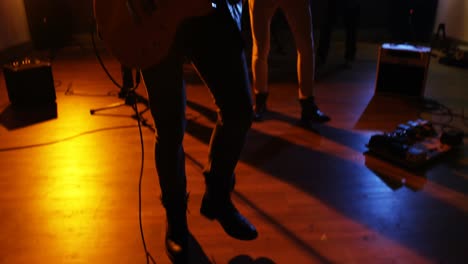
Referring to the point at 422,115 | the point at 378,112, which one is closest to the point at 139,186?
the point at 378,112

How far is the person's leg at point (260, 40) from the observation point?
1896mm

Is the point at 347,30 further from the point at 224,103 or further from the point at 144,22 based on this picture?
the point at 144,22

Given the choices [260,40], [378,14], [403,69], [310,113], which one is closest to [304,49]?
[260,40]

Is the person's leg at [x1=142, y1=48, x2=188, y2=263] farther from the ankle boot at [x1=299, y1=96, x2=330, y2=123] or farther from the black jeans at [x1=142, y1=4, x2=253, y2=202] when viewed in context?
the ankle boot at [x1=299, y1=96, x2=330, y2=123]

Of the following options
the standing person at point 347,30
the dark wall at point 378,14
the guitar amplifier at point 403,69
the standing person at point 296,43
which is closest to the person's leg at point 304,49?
the standing person at point 296,43

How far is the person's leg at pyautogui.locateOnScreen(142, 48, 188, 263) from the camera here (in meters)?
0.93

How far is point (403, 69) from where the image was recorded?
7.83 ft

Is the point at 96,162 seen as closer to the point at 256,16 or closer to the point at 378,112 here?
the point at 256,16

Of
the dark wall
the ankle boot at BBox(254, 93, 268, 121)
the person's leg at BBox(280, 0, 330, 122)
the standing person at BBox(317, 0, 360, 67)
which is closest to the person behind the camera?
the person's leg at BBox(280, 0, 330, 122)

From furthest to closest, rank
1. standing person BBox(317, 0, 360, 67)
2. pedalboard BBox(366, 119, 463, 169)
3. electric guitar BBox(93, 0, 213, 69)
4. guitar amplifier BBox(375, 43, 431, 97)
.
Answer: standing person BBox(317, 0, 360, 67)
guitar amplifier BBox(375, 43, 431, 97)
pedalboard BBox(366, 119, 463, 169)
electric guitar BBox(93, 0, 213, 69)

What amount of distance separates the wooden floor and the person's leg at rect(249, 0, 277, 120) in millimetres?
158

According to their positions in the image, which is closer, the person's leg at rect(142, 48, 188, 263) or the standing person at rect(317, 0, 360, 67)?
the person's leg at rect(142, 48, 188, 263)

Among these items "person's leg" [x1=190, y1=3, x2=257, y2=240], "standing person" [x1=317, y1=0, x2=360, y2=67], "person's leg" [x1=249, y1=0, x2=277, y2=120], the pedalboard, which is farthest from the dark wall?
"person's leg" [x1=190, y1=3, x2=257, y2=240]

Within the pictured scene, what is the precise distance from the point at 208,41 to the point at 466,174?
4.06 ft
